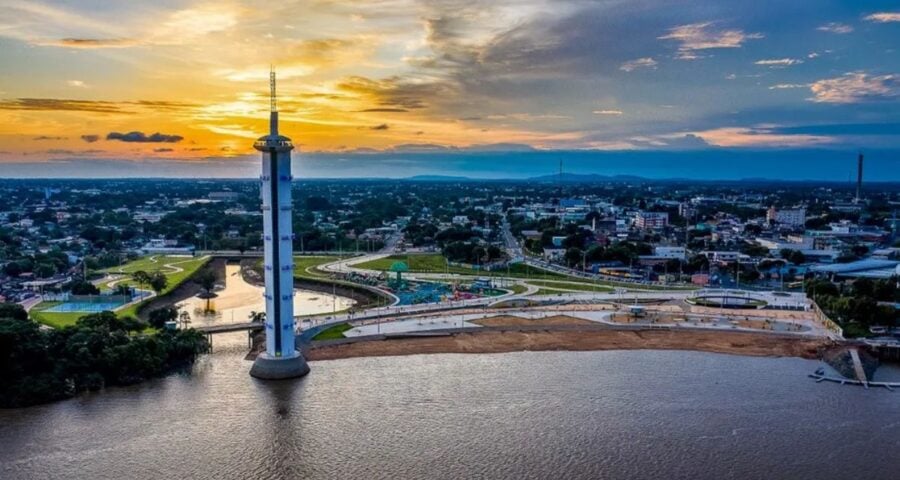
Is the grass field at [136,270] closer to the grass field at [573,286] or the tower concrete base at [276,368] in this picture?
the tower concrete base at [276,368]

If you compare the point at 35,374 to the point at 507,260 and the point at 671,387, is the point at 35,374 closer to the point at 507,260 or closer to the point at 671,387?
the point at 671,387

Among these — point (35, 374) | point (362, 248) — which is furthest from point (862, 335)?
point (362, 248)

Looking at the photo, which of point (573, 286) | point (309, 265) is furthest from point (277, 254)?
point (309, 265)

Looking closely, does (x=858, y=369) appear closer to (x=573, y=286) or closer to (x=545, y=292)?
(x=545, y=292)

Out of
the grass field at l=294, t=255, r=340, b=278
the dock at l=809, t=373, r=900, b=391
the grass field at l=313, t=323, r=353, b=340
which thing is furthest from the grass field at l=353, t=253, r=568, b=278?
the dock at l=809, t=373, r=900, b=391

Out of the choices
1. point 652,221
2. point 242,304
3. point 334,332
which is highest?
point 652,221

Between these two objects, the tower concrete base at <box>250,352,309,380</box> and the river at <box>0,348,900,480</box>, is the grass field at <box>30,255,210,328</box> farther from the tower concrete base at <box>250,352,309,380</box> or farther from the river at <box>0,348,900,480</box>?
the tower concrete base at <box>250,352,309,380</box>
